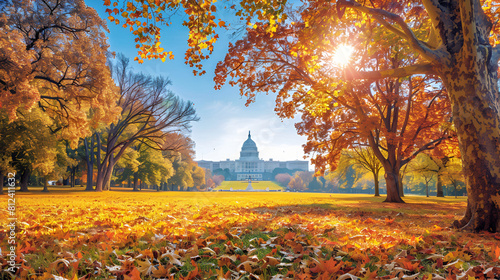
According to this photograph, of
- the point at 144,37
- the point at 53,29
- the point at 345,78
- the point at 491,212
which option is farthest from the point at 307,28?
the point at 53,29

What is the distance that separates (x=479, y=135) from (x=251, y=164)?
501 ft

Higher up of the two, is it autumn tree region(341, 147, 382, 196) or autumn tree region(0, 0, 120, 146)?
autumn tree region(0, 0, 120, 146)

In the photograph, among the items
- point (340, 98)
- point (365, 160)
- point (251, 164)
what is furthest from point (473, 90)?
point (251, 164)

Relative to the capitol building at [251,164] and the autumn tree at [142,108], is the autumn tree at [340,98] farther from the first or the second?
the capitol building at [251,164]

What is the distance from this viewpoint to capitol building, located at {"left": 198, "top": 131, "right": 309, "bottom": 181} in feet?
507

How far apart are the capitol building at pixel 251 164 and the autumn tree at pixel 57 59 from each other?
137685mm

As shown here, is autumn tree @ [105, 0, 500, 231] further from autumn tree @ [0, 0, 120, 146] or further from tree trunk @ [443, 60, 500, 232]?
autumn tree @ [0, 0, 120, 146]

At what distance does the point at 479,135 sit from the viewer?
4.07 meters

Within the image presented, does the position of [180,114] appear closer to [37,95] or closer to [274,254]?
[37,95]

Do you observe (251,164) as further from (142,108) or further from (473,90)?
(473,90)

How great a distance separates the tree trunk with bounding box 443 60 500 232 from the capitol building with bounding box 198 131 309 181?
5813 inches

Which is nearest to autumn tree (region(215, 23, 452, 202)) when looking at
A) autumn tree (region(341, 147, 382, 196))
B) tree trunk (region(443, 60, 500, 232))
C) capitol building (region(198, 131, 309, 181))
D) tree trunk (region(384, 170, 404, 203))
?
tree trunk (region(384, 170, 404, 203))

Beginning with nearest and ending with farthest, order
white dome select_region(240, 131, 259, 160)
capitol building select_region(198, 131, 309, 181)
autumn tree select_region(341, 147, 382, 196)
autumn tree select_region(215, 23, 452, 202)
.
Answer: autumn tree select_region(215, 23, 452, 202) → autumn tree select_region(341, 147, 382, 196) → capitol building select_region(198, 131, 309, 181) → white dome select_region(240, 131, 259, 160)

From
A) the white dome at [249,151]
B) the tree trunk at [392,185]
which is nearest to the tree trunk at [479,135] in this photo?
the tree trunk at [392,185]
